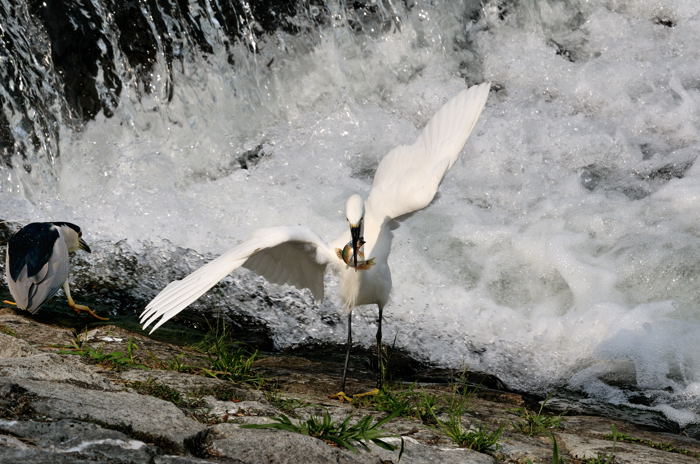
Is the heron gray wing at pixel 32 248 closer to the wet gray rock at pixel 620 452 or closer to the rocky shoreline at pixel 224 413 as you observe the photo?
the rocky shoreline at pixel 224 413

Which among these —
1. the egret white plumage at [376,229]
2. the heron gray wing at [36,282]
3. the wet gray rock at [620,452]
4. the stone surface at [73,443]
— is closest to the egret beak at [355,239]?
the egret white plumage at [376,229]

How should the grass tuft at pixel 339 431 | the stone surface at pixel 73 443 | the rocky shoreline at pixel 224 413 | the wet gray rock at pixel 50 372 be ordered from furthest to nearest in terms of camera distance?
the wet gray rock at pixel 50 372, the grass tuft at pixel 339 431, the rocky shoreline at pixel 224 413, the stone surface at pixel 73 443

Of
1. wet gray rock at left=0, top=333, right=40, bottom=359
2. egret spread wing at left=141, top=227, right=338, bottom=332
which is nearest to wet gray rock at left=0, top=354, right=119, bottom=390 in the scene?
egret spread wing at left=141, top=227, right=338, bottom=332

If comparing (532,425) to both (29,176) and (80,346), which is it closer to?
(80,346)

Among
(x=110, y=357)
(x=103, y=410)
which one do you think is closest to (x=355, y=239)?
(x=110, y=357)

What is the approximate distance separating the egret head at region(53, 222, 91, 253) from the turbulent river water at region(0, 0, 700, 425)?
400 mm

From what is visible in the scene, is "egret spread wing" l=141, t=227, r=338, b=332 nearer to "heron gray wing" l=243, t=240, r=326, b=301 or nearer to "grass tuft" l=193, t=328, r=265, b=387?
"heron gray wing" l=243, t=240, r=326, b=301

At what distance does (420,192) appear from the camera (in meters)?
4.00

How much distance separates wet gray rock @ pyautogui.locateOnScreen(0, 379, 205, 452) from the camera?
2717mm

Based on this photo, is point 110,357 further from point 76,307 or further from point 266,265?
point 76,307

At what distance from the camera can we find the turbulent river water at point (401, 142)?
18.6 feet

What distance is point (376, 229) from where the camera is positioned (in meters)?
4.23

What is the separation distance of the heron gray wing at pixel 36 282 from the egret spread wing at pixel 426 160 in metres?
1.84

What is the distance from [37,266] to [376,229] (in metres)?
1.94
